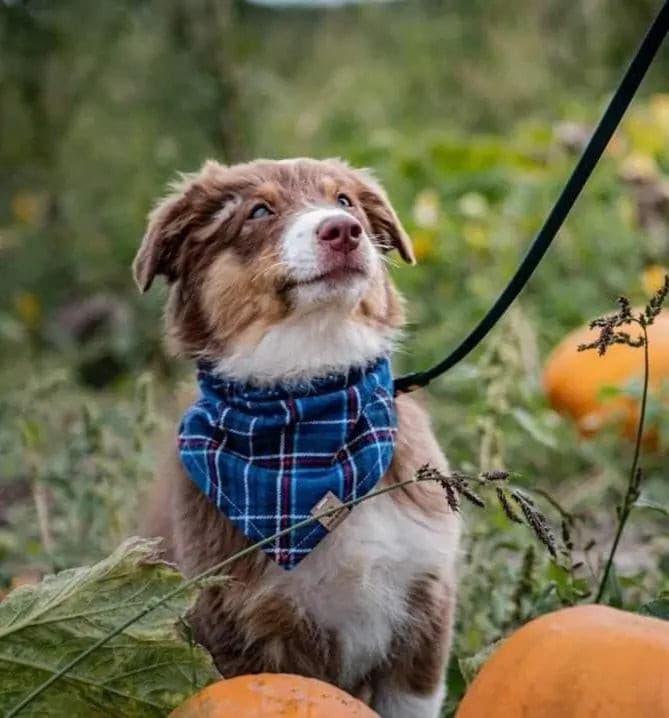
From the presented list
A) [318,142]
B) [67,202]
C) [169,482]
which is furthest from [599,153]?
[318,142]

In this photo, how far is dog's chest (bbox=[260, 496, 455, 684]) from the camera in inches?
113

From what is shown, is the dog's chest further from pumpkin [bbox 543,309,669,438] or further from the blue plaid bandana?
pumpkin [bbox 543,309,669,438]

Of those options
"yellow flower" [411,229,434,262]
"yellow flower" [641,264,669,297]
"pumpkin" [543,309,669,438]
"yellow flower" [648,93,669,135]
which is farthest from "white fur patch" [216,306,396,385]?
"yellow flower" [648,93,669,135]

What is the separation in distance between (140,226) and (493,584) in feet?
14.8

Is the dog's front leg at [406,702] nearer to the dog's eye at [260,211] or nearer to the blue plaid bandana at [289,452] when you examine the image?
the blue plaid bandana at [289,452]

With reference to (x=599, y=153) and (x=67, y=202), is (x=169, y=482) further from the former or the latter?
(x=67, y=202)

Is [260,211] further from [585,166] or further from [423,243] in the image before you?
[423,243]

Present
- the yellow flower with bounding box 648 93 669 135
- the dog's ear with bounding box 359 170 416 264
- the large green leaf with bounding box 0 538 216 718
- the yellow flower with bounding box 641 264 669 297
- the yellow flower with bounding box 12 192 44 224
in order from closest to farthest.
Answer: the large green leaf with bounding box 0 538 216 718 → the dog's ear with bounding box 359 170 416 264 → the yellow flower with bounding box 641 264 669 297 → the yellow flower with bounding box 12 192 44 224 → the yellow flower with bounding box 648 93 669 135

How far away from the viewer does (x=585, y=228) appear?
7.15 m

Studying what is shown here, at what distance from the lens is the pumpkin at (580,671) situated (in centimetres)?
219

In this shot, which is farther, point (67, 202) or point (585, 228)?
point (67, 202)

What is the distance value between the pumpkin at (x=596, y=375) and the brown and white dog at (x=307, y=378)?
2.17 metres

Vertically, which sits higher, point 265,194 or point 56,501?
point 265,194

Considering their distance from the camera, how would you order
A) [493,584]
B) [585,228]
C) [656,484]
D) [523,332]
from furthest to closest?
[585,228] < [523,332] < [656,484] < [493,584]
